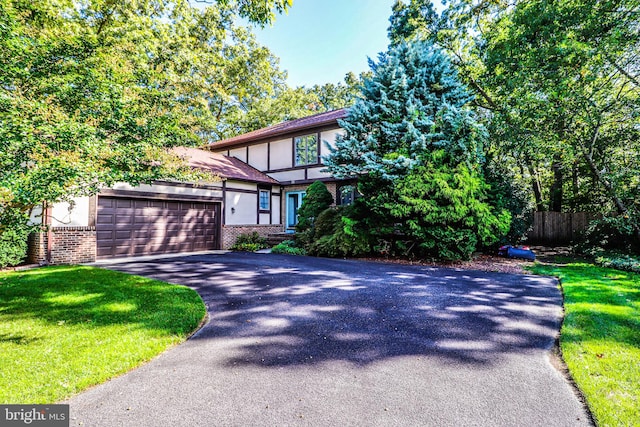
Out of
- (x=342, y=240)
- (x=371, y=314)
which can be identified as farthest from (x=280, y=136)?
(x=371, y=314)

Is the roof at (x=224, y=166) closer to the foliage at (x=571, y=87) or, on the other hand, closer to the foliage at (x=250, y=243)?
the foliage at (x=250, y=243)

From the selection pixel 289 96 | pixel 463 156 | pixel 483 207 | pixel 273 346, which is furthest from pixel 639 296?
pixel 289 96

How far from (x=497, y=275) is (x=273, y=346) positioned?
20.1 feet

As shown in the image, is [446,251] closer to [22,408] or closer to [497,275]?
[497,275]

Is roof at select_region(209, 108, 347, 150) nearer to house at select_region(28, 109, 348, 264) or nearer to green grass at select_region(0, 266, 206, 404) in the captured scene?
house at select_region(28, 109, 348, 264)

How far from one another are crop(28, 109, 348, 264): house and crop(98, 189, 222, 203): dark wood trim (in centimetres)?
3

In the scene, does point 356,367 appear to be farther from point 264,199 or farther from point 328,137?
point 264,199

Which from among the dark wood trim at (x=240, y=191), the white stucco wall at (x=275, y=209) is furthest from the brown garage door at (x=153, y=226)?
the white stucco wall at (x=275, y=209)

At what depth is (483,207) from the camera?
9.09m

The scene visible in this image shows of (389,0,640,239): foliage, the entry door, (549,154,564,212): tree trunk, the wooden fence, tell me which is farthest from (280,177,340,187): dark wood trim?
(549,154,564,212): tree trunk

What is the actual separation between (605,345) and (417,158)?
22.1 feet

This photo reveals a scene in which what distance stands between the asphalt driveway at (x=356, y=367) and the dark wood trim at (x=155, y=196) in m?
6.58

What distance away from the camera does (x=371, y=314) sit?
4.54 m

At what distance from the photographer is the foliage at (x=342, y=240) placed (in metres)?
10.1
